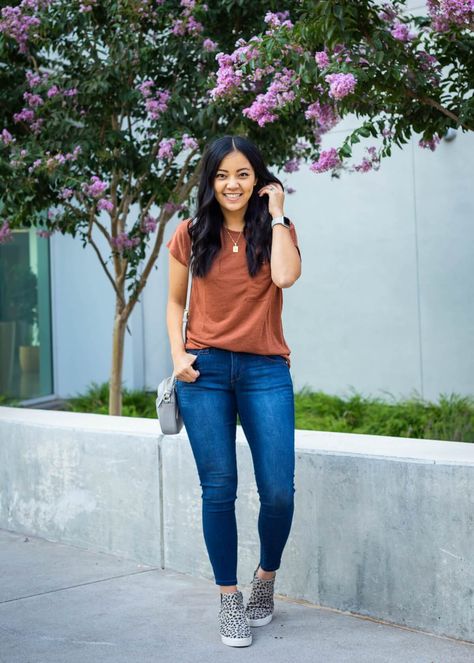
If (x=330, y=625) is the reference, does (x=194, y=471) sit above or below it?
above

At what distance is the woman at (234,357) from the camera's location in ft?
11.8

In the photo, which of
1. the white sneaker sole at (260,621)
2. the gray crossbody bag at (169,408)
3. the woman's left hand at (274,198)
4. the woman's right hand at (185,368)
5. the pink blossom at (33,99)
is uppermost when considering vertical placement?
the pink blossom at (33,99)

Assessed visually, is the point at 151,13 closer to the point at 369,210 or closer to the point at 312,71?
the point at 312,71

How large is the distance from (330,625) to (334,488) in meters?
0.53

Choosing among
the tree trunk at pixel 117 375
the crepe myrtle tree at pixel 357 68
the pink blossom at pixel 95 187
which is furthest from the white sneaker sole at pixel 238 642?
the tree trunk at pixel 117 375

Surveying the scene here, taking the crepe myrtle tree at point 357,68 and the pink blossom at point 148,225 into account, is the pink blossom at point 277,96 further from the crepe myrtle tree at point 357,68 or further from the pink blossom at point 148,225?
the pink blossom at point 148,225

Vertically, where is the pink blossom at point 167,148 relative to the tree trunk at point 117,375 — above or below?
above

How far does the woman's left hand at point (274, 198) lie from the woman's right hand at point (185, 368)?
612 mm

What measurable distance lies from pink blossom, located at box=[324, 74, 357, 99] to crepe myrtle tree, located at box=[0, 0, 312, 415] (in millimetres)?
1738

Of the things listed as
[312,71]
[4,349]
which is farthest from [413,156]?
[312,71]

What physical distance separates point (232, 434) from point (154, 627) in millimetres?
871

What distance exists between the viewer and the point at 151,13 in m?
5.88

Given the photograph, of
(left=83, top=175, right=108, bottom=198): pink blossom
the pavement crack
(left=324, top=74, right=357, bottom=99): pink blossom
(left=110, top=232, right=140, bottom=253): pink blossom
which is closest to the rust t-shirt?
(left=324, top=74, right=357, bottom=99): pink blossom

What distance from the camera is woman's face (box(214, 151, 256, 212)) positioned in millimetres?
3641
